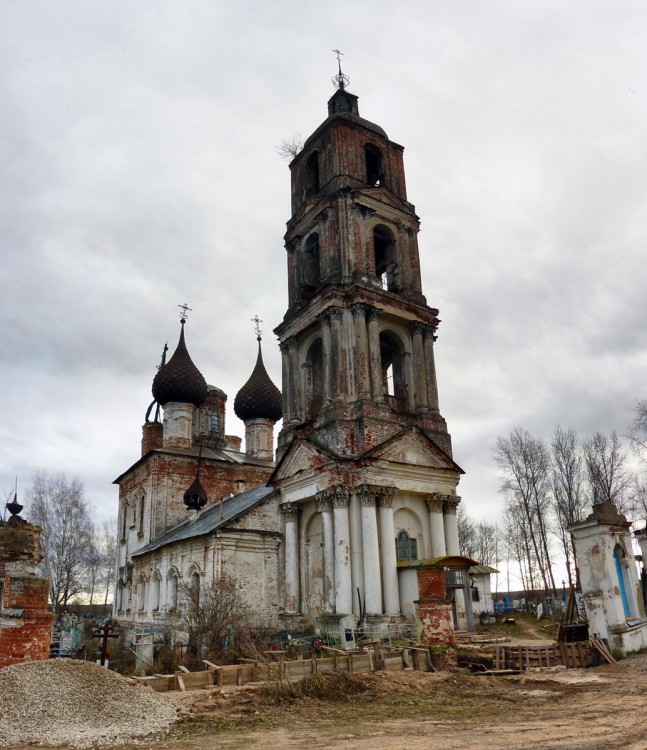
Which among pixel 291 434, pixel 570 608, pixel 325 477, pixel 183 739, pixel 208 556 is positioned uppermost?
pixel 291 434

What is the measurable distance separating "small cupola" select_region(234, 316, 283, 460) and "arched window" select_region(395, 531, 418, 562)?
16.2 meters

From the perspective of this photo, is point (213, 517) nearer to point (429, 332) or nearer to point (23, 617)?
point (429, 332)

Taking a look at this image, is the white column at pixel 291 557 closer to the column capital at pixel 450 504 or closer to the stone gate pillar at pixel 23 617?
the column capital at pixel 450 504

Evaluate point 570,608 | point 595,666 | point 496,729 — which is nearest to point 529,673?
point 595,666

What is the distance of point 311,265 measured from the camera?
86.3 feet

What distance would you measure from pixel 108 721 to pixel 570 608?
41.1ft

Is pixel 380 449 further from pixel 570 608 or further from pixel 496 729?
pixel 496 729

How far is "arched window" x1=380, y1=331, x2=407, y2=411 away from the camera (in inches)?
915

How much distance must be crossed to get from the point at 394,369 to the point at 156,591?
14.1 metres

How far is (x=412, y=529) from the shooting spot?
69.8 feet

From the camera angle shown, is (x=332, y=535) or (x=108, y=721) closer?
(x=108, y=721)

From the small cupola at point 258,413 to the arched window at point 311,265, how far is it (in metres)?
11.9

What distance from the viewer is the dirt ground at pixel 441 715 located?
315 inches

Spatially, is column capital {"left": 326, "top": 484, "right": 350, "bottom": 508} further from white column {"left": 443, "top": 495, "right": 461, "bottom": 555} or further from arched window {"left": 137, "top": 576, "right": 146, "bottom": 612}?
arched window {"left": 137, "top": 576, "right": 146, "bottom": 612}
